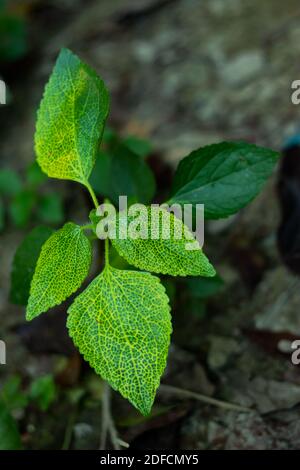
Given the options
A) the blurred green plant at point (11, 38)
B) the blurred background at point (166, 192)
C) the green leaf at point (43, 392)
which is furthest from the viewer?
the blurred green plant at point (11, 38)

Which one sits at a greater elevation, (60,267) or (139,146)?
(139,146)

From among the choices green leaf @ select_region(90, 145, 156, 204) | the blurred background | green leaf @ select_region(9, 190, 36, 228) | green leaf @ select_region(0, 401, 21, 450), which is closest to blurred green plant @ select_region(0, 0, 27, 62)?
the blurred background

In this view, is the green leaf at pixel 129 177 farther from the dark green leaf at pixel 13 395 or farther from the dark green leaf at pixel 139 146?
the dark green leaf at pixel 13 395

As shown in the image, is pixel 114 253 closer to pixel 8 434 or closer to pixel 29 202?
pixel 8 434

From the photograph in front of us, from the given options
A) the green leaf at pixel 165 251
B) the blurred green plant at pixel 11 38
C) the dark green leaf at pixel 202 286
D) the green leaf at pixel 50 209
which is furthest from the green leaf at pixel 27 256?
the blurred green plant at pixel 11 38

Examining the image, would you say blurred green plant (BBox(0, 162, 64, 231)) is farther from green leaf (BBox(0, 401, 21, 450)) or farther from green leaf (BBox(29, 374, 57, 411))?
green leaf (BBox(0, 401, 21, 450))

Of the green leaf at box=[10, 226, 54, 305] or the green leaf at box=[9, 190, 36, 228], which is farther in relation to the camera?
the green leaf at box=[9, 190, 36, 228]

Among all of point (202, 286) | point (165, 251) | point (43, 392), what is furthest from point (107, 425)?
point (165, 251)
